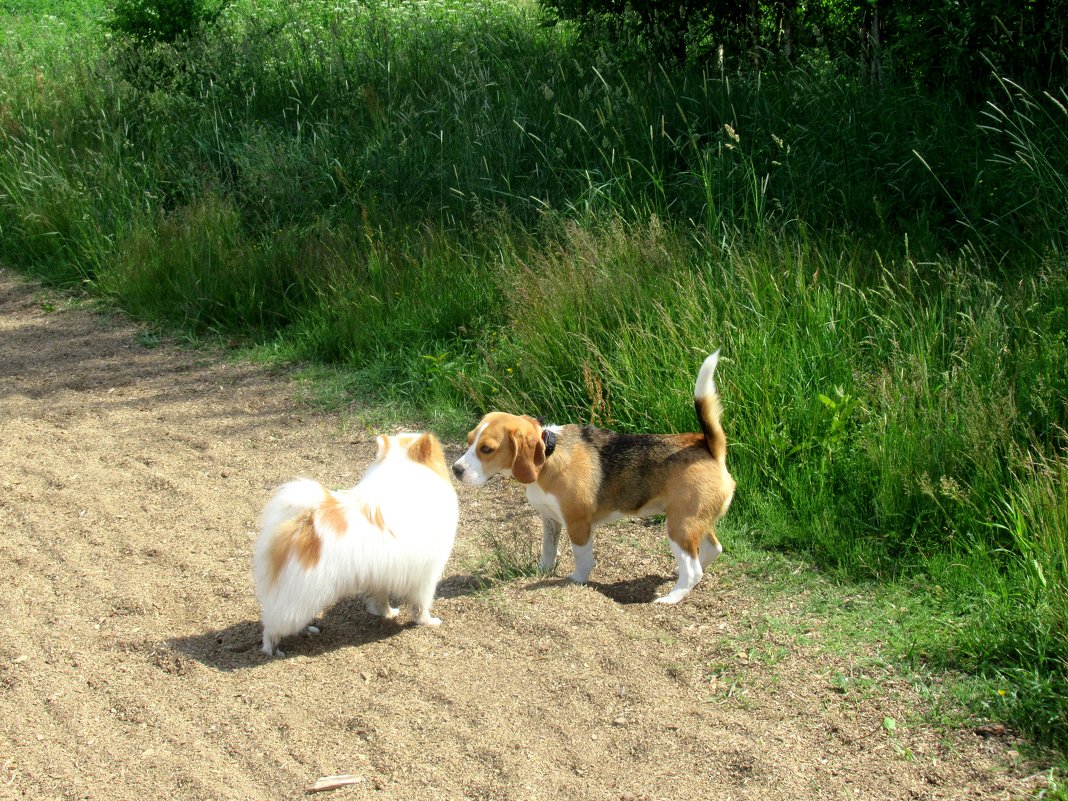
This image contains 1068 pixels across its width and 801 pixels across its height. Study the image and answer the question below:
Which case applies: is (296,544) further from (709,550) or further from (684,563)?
(709,550)

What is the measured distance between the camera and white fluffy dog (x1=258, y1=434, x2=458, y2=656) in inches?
163

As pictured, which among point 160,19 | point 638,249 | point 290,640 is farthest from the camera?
point 160,19

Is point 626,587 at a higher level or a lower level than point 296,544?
lower

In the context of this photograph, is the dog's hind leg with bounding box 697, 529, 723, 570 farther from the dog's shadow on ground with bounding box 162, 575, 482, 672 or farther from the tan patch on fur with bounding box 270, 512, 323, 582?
the tan patch on fur with bounding box 270, 512, 323, 582

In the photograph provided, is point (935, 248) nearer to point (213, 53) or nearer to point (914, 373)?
point (914, 373)

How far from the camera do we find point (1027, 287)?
19.4 feet

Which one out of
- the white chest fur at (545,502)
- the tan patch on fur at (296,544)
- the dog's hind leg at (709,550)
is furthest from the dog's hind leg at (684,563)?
the tan patch on fur at (296,544)

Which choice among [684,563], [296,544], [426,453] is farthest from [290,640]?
[684,563]

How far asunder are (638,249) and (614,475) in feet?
7.32

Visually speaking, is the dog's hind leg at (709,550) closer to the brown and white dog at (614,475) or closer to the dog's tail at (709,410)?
the brown and white dog at (614,475)

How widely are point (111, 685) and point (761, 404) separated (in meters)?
3.30

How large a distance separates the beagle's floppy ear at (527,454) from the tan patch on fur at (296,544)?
96cm

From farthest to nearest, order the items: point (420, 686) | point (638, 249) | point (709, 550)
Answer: point (638, 249) → point (709, 550) → point (420, 686)

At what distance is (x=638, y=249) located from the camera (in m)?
6.69
